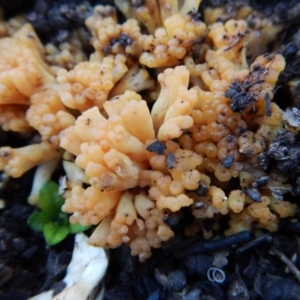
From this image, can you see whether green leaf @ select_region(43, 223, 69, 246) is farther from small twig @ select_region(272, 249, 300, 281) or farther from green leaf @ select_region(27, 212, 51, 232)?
small twig @ select_region(272, 249, 300, 281)

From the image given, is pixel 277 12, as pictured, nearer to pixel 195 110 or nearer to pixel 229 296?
pixel 195 110

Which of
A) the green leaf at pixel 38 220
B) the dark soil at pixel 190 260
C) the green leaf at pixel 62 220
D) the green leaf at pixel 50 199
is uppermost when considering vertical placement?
the green leaf at pixel 50 199

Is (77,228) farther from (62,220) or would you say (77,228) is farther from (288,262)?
(288,262)

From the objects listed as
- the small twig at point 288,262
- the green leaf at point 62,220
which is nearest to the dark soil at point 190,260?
the small twig at point 288,262

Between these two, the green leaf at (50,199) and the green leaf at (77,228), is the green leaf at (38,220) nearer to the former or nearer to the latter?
the green leaf at (50,199)

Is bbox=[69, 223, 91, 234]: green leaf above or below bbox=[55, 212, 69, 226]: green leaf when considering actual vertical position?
below

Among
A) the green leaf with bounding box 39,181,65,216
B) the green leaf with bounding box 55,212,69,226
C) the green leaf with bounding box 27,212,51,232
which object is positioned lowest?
the green leaf with bounding box 55,212,69,226

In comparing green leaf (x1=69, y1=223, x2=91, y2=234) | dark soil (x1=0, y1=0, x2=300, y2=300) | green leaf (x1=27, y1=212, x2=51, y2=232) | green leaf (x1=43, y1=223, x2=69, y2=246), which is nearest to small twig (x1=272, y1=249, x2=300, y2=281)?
dark soil (x1=0, y1=0, x2=300, y2=300)

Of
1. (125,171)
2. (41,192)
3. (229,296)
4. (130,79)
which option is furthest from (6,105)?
(229,296)
